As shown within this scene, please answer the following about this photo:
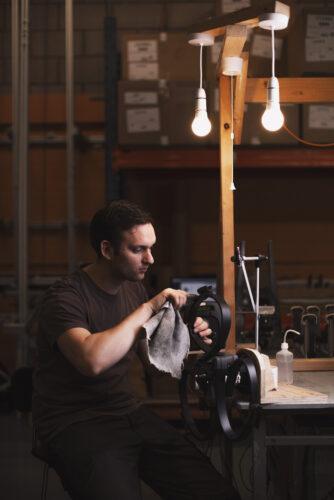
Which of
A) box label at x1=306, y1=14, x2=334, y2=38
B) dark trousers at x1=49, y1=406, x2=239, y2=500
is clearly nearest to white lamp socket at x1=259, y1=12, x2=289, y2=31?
dark trousers at x1=49, y1=406, x2=239, y2=500

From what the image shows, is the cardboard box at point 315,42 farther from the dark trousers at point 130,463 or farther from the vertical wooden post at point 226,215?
the dark trousers at point 130,463

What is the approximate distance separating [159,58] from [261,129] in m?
0.75

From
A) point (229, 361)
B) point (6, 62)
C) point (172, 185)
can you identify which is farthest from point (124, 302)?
point (6, 62)

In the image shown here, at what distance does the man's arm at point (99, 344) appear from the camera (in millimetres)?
1667

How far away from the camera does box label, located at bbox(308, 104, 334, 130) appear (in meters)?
3.59

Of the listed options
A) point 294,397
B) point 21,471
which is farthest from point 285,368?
point 21,471

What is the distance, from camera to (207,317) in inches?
76.7

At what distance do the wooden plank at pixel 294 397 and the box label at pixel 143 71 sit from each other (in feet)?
7.84

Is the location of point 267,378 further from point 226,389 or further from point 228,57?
point 228,57

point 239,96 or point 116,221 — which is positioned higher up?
point 239,96

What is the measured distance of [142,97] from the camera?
3.60 meters

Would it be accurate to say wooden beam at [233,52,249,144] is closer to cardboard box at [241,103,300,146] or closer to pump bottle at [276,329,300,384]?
pump bottle at [276,329,300,384]

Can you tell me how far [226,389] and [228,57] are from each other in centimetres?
117

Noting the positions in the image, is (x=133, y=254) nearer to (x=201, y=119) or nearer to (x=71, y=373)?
(x=71, y=373)
